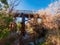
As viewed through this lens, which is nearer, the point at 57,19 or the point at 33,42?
the point at 57,19

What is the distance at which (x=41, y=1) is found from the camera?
738 inches

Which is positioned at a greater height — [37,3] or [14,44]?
[37,3]

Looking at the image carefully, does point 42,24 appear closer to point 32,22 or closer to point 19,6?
point 32,22

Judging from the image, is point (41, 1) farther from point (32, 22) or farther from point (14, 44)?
point (14, 44)

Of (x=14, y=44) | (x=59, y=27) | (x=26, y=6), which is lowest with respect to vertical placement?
(x=14, y=44)

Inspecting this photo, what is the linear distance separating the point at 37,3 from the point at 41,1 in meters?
0.34

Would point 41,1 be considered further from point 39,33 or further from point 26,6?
point 39,33

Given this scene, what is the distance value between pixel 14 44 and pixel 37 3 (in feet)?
11.4

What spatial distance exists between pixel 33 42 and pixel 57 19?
284 centimetres

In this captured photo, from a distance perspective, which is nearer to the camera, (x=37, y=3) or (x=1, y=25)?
(x=1, y=25)

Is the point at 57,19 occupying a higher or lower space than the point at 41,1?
lower

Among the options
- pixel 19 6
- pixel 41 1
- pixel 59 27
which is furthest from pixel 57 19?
pixel 19 6

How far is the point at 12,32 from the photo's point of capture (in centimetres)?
1808

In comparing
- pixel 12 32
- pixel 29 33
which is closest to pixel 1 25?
pixel 12 32
